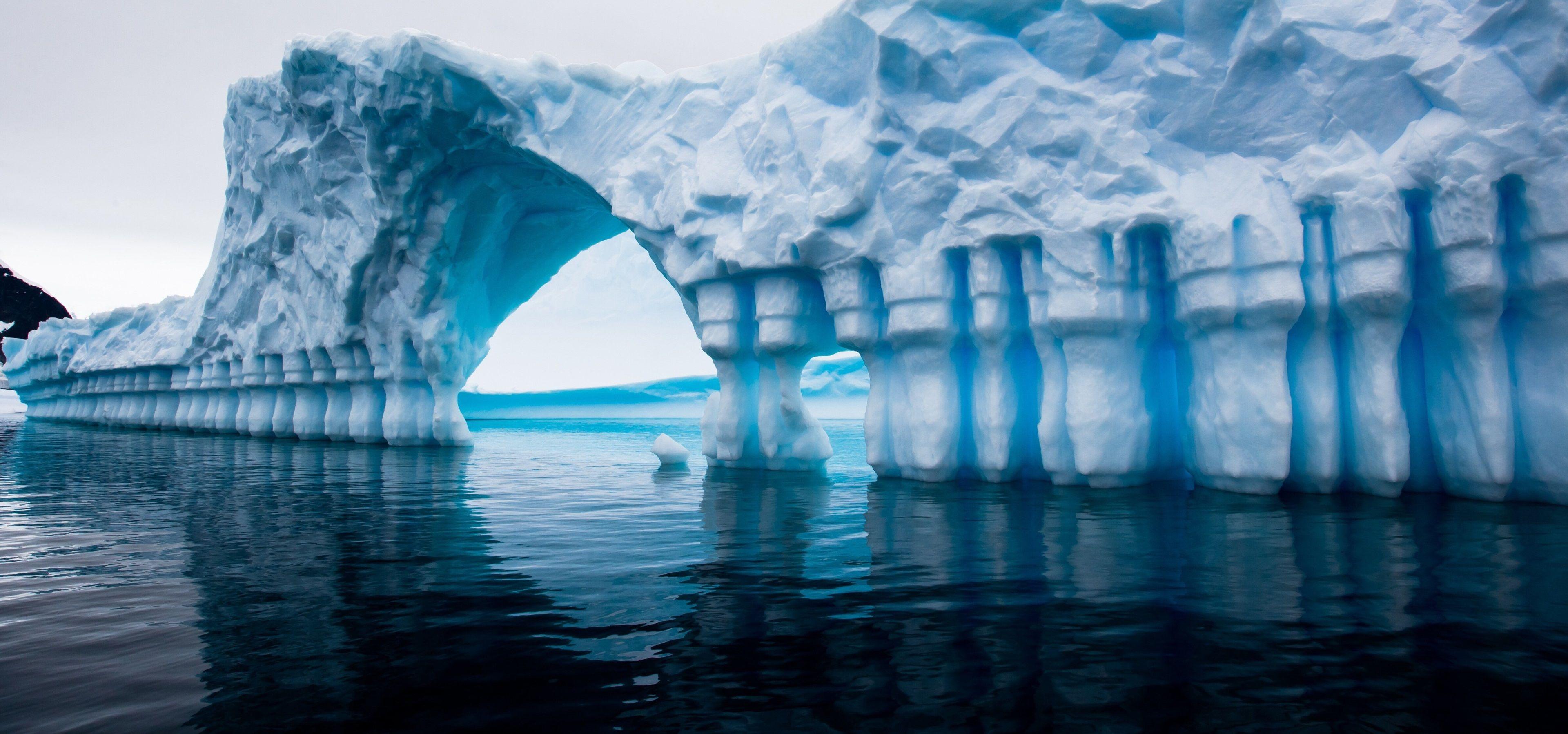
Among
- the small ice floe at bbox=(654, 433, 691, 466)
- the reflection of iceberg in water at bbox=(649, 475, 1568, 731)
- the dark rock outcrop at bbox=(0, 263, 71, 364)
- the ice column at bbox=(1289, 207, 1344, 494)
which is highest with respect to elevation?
the dark rock outcrop at bbox=(0, 263, 71, 364)

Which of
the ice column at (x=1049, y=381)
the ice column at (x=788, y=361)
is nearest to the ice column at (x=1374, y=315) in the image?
the ice column at (x=1049, y=381)

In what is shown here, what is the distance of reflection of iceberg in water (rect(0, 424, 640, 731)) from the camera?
235cm

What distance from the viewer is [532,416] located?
133ft

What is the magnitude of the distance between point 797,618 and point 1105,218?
5.28 meters

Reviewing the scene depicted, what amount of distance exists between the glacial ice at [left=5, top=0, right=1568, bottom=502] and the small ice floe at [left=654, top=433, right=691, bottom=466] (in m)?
0.42

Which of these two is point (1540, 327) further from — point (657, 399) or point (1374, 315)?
point (657, 399)

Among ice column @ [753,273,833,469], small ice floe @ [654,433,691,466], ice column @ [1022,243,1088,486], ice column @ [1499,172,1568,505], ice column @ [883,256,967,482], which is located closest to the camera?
ice column @ [1499,172,1568,505]

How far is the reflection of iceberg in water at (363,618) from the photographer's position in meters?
2.35

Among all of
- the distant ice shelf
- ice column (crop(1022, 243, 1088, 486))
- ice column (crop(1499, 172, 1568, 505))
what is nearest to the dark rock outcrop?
the distant ice shelf

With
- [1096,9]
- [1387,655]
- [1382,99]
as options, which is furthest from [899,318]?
[1387,655]

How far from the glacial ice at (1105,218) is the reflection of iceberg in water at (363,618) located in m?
4.38

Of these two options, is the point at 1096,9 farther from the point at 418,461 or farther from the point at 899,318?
the point at 418,461

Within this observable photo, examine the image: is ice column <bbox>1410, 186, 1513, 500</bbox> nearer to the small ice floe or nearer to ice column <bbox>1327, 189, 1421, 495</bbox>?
ice column <bbox>1327, 189, 1421, 495</bbox>

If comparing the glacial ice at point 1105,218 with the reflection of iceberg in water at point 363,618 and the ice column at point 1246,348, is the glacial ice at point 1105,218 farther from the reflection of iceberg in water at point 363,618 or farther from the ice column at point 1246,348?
the reflection of iceberg in water at point 363,618
